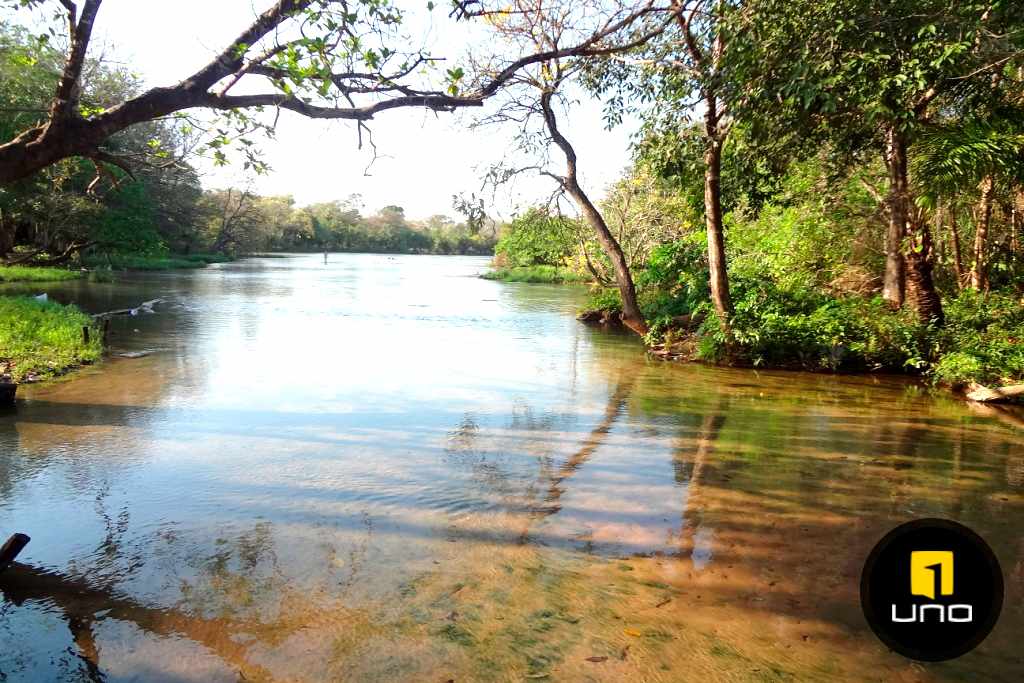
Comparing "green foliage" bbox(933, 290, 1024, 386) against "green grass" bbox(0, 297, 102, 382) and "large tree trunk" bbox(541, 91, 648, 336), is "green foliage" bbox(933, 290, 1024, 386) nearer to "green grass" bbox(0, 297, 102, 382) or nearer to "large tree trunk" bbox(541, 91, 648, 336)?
"large tree trunk" bbox(541, 91, 648, 336)

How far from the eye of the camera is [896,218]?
11852mm

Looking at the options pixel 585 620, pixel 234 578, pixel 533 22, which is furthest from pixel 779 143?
pixel 234 578

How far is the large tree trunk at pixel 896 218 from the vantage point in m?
10.4

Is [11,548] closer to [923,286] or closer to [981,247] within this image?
[923,286]

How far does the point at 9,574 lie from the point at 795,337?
37.0ft

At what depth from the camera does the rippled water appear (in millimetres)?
3453

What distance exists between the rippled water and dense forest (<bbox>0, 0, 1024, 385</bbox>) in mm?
1799

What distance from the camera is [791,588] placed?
13.6 feet

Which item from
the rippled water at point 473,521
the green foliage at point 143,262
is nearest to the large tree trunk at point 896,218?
the rippled water at point 473,521

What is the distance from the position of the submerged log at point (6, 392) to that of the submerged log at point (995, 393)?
12.5 metres

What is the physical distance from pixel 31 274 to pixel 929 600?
3195 cm

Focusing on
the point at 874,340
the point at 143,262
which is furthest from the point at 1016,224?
the point at 143,262

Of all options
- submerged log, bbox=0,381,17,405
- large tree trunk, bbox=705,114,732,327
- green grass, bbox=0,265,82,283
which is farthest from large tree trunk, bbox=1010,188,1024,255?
green grass, bbox=0,265,82,283

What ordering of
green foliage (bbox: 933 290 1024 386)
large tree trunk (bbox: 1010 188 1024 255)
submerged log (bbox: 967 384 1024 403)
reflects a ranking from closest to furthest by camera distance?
submerged log (bbox: 967 384 1024 403), green foliage (bbox: 933 290 1024 386), large tree trunk (bbox: 1010 188 1024 255)
